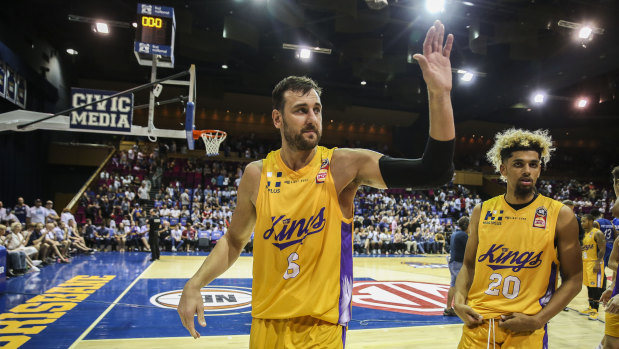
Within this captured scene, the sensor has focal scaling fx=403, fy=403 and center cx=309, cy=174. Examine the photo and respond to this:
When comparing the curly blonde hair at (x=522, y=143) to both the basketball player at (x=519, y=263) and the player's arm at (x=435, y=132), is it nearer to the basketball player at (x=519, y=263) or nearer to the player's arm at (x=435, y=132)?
the basketball player at (x=519, y=263)

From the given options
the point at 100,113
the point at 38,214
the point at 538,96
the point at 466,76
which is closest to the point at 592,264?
the point at 100,113

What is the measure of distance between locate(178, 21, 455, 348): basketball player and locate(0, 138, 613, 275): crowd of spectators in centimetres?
944

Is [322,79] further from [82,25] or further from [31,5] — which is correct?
[31,5]

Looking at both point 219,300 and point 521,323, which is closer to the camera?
point 521,323

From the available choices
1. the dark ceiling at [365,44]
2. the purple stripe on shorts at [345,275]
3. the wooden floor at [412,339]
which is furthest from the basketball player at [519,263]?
the dark ceiling at [365,44]

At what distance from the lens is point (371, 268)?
11.9 metres

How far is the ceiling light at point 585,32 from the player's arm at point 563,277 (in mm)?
13399

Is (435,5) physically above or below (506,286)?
above

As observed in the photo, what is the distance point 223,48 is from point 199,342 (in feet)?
45.4

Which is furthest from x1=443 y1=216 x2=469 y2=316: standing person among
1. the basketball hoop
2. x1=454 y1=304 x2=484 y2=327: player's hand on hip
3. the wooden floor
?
the basketball hoop

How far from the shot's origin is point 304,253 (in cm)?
180

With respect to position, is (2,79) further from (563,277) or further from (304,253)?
(563,277)

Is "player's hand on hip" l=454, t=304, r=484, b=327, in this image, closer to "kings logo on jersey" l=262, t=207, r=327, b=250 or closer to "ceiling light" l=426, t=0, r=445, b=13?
"kings logo on jersey" l=262, t=207, r=327, b=250

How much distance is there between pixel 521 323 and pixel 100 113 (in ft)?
30.9
